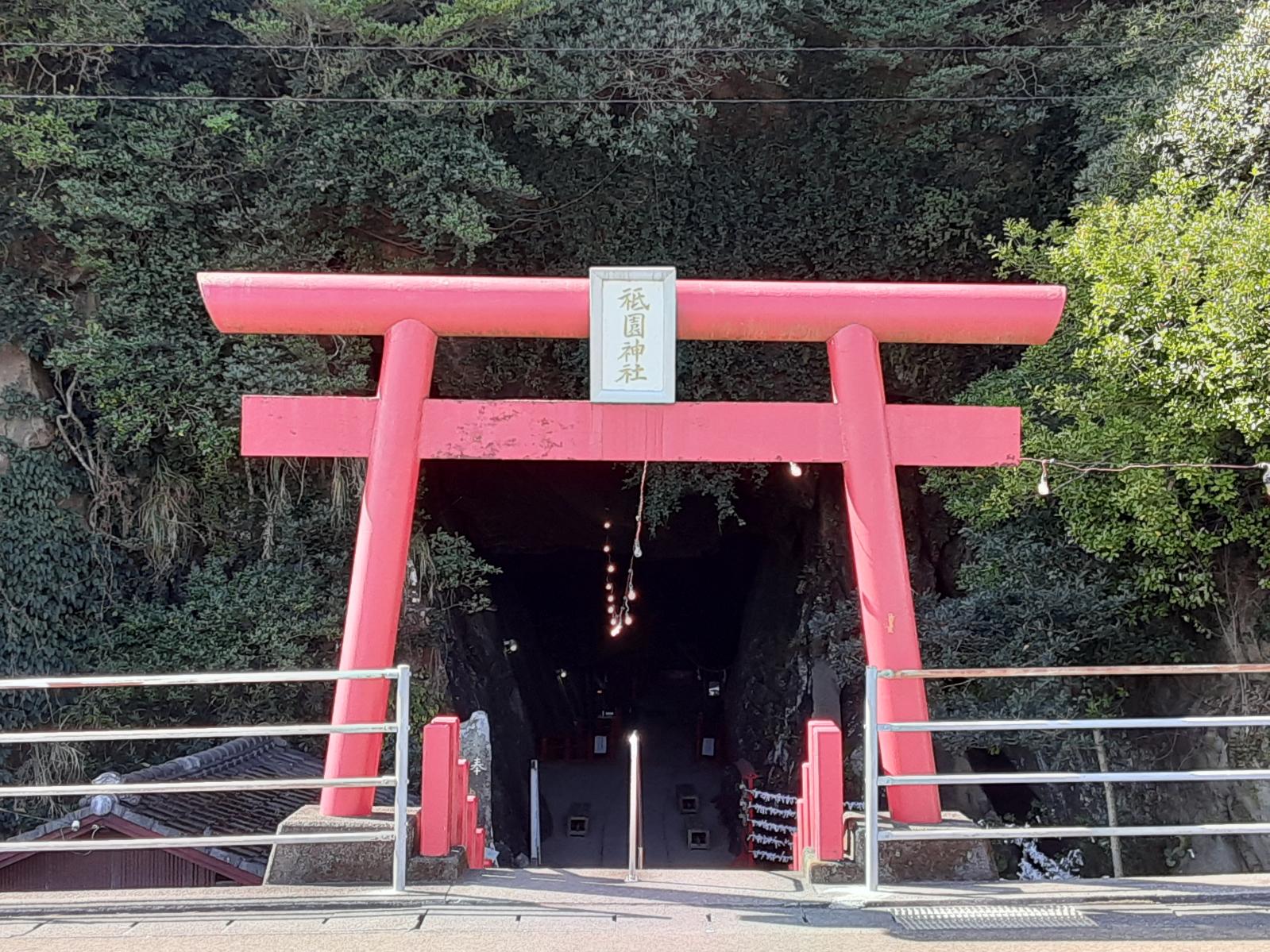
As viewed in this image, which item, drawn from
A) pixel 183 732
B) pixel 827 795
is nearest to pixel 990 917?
pixel 827 795

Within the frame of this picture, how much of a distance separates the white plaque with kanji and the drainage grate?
8.15ft

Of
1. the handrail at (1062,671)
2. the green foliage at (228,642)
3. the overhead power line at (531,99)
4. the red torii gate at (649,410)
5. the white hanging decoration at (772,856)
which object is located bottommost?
the white hanging decoration at (772,856)

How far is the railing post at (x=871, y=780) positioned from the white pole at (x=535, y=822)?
918 cm

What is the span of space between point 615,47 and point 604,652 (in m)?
12.6

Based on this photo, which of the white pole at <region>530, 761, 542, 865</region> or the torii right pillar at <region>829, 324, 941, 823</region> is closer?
the torii right pillar at <region>829, 324, 941, 823</region>

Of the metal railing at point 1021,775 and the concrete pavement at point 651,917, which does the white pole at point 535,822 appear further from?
the metal railing at point 1021,775

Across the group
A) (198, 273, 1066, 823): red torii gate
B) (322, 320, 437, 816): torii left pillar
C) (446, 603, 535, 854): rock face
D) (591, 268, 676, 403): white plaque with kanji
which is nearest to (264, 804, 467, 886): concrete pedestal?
(322, 320, 437, 816): torii left pillar

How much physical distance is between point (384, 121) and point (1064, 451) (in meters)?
6.71

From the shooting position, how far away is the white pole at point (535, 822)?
12625 mm

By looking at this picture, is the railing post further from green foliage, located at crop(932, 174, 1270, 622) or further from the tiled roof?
the tiled roof

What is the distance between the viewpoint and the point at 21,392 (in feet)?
29.2

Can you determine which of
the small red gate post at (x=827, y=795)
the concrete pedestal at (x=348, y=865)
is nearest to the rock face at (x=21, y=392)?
the concrete pedestal at (x=348, y=865)

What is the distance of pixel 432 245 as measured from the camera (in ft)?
30.6

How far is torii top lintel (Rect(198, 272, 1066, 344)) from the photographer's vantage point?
4.70 m
